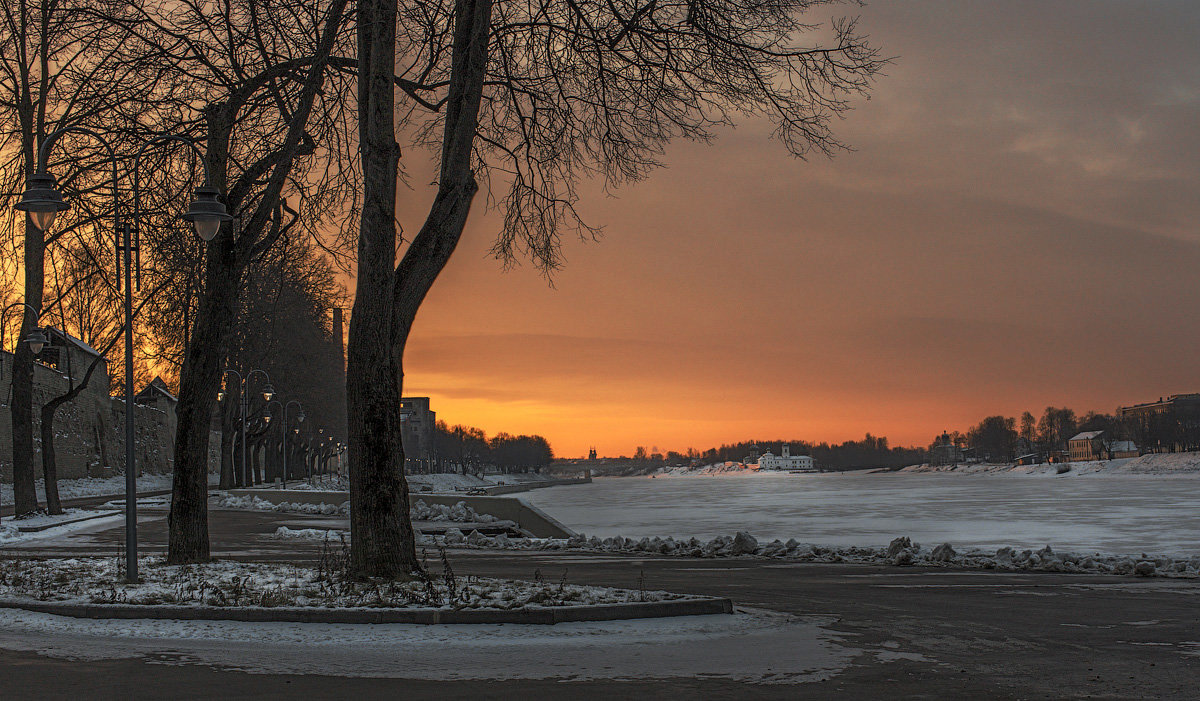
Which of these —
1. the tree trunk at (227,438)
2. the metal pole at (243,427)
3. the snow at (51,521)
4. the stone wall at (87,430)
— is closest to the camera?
the snow at (51,521)

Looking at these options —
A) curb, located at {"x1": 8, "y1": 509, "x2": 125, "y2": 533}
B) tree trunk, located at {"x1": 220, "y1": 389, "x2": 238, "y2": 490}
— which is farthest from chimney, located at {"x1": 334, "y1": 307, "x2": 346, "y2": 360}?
curb, located at {"x1": 8, "y1": 509, "x2": 125, "y2": 533}

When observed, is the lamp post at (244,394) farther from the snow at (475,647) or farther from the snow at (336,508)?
the snow at (475,647)

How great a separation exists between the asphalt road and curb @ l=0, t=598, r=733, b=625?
5.77ft

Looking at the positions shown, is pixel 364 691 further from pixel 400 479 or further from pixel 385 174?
pixel 385 174

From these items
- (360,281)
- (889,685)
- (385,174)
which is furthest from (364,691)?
(385,174)

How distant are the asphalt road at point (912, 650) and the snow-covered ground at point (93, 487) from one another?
37556 millimetres

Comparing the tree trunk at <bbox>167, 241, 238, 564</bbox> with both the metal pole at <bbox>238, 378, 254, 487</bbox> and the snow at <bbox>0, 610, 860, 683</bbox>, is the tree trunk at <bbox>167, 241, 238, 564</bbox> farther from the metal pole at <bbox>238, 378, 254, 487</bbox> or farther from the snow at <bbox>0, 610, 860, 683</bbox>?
the metal pole at <bbox>238, 378, 254, 487</bbox>

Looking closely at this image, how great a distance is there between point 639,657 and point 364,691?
2.30 metres

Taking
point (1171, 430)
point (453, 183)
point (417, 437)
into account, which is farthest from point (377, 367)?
point (1171, 430)

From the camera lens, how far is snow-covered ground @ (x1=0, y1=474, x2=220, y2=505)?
46931mm

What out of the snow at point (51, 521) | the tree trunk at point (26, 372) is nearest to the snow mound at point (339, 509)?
the snow at point (51, 521)

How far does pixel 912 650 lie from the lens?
9.19 metres

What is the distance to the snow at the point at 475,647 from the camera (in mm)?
8078

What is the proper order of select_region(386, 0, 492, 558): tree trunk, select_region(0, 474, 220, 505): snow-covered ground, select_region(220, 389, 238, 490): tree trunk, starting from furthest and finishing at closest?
select_region(220, 389, 238, 490): tree trunk, select_region(0, 474, 220, 505): snow-covered ground, select_region(386, 0, 492, 558): tree trunk
